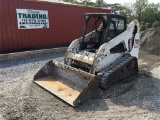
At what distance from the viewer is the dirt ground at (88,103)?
3955mm

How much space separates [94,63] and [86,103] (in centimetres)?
110

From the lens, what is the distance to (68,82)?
17.6 feet

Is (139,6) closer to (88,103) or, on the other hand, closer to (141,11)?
(141,11)

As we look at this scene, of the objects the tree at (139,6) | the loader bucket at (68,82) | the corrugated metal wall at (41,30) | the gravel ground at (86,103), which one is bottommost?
the gravel ground at (86,103)

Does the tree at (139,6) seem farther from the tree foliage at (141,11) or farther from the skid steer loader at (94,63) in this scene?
the skid steer loader at (94,63)

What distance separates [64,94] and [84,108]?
0.69 m

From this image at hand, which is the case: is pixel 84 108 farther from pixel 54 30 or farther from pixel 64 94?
pixel 54 30

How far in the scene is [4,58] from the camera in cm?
862

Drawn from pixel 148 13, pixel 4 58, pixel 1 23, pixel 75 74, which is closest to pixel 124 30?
pixel 75 74

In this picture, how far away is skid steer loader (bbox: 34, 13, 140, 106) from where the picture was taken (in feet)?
15.9

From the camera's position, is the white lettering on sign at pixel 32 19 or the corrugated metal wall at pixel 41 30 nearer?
the corrugated metal wall at pixel 41 30

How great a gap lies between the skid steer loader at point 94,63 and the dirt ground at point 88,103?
19cm

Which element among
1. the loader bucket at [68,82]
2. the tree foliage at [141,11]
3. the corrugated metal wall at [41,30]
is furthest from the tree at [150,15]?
the loader bucket at [68,82]

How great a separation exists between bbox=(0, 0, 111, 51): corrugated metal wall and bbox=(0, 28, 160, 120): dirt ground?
13.1ft
